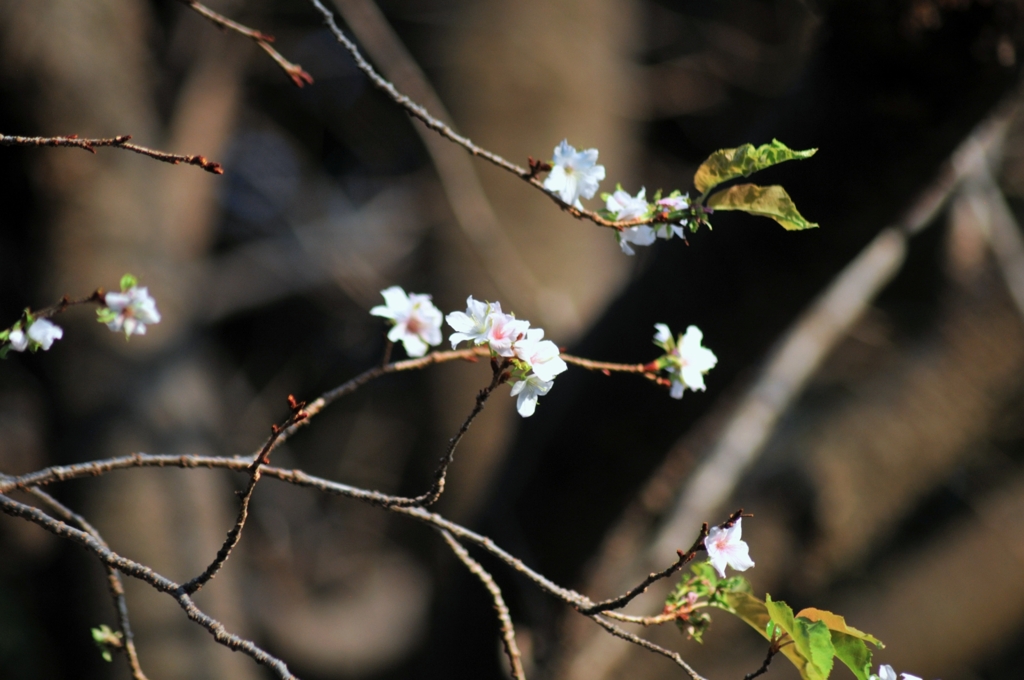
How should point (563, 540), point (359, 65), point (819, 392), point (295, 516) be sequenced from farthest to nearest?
point (295, 516) < point (819, 392) < point (563, 540) < point (359, 65)

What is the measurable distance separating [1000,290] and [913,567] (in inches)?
15.2

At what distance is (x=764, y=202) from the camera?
1.08 feet

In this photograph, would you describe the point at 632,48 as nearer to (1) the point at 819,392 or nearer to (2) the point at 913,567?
(1) the point at 819,392

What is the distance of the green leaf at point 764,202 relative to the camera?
1.06ft

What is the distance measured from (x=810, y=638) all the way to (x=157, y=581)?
277 mm

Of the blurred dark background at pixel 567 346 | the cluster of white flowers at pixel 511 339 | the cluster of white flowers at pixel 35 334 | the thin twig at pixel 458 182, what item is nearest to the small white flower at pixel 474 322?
the cluster of white flowers at pixel 511 339

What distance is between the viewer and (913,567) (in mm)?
925

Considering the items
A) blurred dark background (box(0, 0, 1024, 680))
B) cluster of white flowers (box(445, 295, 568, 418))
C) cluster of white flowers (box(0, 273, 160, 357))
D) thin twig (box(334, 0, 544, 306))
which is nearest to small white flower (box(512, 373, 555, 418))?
cluster of white flowers (box(445, 295, 568, 418))

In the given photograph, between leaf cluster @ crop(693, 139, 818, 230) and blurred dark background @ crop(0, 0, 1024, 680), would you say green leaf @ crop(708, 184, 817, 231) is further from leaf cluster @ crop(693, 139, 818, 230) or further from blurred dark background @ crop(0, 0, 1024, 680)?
blurred dark background @ crop(0, 0, 1024, 680)

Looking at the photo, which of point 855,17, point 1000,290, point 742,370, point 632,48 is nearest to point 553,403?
point 742,370

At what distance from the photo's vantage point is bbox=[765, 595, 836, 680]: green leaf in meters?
0.29

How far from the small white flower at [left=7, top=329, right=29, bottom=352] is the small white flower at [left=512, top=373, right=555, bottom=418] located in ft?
0.83

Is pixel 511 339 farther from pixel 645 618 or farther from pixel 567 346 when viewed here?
pixel 567 346

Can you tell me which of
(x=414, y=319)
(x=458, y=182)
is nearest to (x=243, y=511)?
(x=414, y=319)
